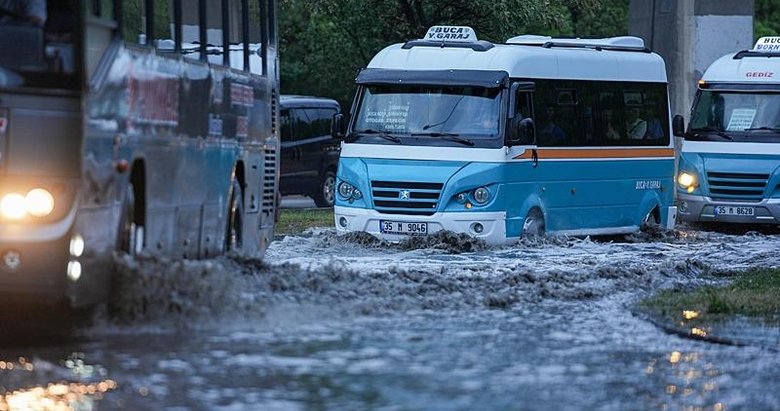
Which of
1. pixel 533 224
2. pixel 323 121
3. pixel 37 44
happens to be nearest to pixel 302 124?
pixel 323 121

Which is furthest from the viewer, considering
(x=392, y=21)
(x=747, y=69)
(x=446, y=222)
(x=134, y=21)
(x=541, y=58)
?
(x=392, y=21)

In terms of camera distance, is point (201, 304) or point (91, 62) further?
point (201, 304)

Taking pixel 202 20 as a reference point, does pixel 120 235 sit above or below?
below

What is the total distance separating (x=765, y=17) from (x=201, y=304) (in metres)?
51.0

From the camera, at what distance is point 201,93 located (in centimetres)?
1523

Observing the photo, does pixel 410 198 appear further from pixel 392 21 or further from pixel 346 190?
pixel 392 21

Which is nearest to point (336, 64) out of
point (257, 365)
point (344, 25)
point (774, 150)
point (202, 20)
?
point (344, 25)

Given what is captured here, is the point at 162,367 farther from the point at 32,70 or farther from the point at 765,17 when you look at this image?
the point at 765,17

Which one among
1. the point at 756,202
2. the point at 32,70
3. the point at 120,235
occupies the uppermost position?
the point at 32,70

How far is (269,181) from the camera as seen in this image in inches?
778

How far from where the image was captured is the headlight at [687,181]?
28.7 m

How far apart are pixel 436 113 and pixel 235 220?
6307mm

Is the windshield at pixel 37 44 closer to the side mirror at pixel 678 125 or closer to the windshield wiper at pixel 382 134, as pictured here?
the windshield wiper at pixel 382 134

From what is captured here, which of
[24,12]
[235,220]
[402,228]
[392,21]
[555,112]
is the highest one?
[24,12]
